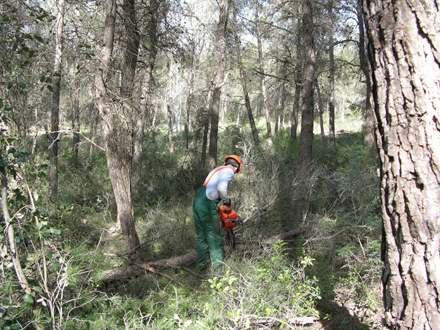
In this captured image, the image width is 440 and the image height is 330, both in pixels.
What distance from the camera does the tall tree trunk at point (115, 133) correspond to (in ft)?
15.3

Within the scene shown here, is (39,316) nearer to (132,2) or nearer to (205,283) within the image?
(205,283)

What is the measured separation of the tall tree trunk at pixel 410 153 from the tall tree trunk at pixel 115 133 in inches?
156

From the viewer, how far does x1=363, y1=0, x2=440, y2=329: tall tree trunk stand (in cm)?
157

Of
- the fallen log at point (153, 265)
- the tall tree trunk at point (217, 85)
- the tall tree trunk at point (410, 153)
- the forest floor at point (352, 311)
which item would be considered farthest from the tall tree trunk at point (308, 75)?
the tall tree trunk at point (410, 153)

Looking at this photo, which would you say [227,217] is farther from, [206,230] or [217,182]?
[217,182]

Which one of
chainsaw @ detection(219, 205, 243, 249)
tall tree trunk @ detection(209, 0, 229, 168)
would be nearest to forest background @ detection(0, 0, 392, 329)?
tall tree trunk @ detection(209, 0, 229, 168)

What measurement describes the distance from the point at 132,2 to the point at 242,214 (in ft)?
16.1

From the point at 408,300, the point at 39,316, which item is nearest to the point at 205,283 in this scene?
the point at 39,316

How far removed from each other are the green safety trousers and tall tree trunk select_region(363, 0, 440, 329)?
300 cm

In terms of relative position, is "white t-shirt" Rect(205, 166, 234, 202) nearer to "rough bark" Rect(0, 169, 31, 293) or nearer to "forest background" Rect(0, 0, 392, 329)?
"forest background" Rect(0, 0, 392, 329)

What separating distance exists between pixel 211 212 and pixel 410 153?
335 cm

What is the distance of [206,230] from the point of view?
461 cm

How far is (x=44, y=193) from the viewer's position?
651 cm

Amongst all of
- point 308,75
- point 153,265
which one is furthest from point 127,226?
point 308,75
